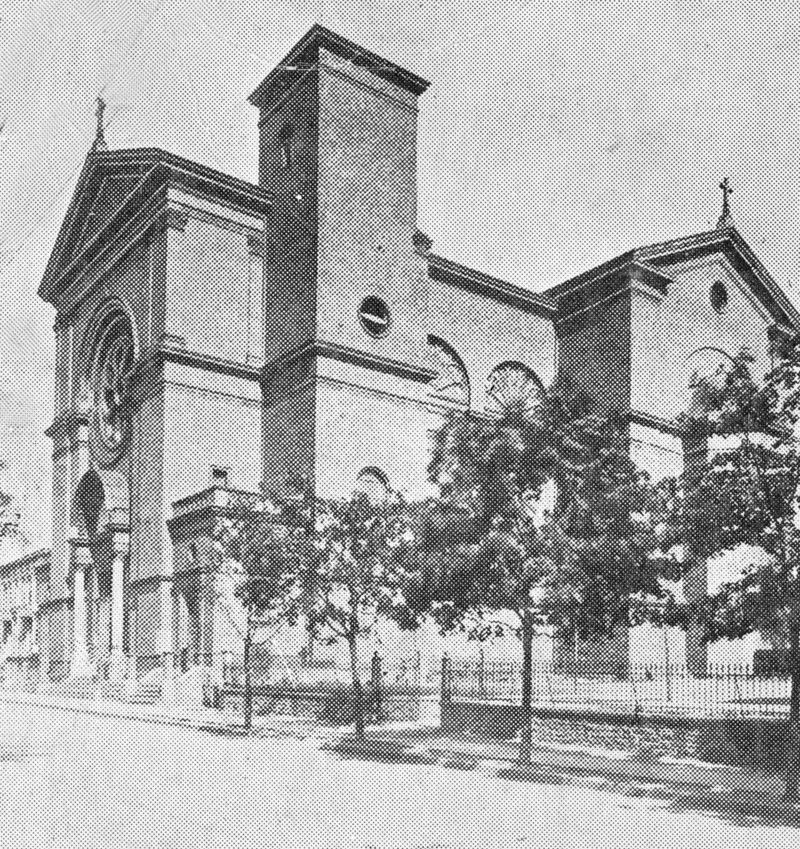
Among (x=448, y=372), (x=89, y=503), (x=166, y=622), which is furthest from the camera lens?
(x=89, y=503)

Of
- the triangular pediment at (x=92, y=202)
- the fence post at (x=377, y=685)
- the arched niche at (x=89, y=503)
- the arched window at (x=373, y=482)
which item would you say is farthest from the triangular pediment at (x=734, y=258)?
the arched niche at (x=89, y=503)

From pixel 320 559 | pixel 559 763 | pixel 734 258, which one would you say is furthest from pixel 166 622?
pixel 734 258

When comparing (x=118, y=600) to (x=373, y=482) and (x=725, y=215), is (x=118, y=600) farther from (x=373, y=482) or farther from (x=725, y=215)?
(x=725, y=215)

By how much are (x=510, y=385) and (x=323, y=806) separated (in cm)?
3063

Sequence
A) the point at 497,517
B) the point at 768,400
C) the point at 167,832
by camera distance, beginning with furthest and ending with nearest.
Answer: the point at 497,517
the point at 768,400
the point at 167,832

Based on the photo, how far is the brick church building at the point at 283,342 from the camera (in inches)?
1359

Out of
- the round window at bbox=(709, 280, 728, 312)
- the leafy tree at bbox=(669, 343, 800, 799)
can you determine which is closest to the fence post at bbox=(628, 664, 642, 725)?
the leafy tree at bbox=(669, 343, 800, 799)

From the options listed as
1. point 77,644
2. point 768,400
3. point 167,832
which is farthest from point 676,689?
point 77,644

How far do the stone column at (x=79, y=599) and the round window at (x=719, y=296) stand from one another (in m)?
27.1

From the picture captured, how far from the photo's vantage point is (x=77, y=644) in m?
38.6

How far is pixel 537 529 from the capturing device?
18.4 metres

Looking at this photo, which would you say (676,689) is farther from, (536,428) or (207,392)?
(207,392)

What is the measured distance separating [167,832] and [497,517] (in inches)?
350

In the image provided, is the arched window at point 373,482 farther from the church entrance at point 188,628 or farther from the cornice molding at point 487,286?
the cornice molding at point 487,286
